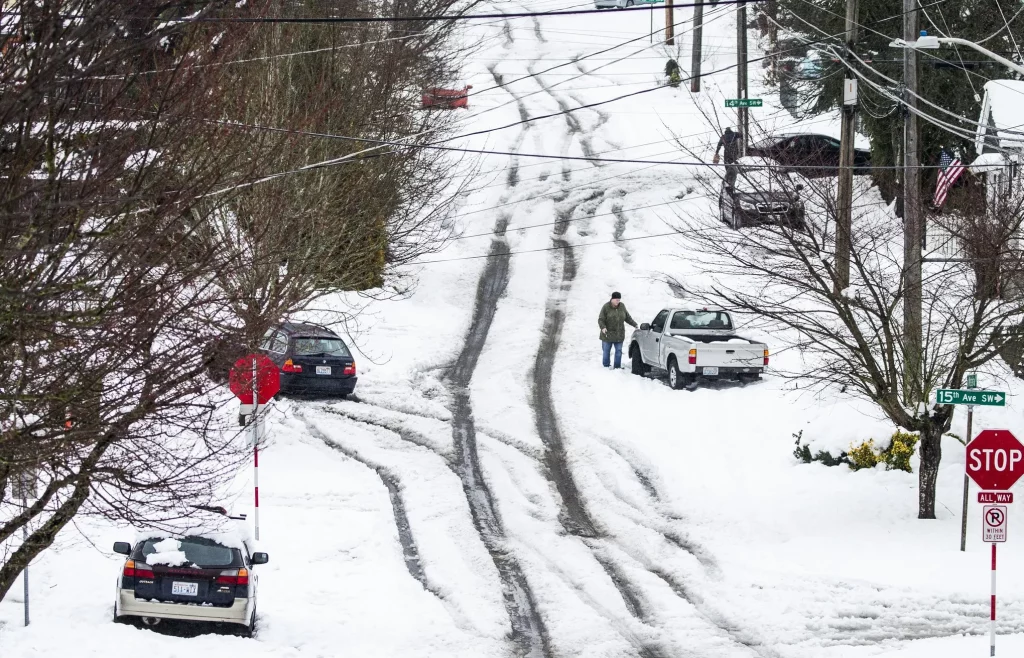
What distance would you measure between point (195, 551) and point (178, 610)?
694 millimetres

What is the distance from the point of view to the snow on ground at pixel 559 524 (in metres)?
15.0

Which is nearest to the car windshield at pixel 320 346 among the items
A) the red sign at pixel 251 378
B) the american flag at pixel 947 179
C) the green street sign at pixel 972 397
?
the red sign at pixel 251 378

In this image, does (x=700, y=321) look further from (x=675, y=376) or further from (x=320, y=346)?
(x=320, y=346)

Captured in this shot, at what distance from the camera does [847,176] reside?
21.6 metres

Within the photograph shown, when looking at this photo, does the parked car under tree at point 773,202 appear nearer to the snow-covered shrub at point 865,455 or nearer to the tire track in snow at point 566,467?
the snow-covered shrub at point 865,455

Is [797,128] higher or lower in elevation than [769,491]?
higher

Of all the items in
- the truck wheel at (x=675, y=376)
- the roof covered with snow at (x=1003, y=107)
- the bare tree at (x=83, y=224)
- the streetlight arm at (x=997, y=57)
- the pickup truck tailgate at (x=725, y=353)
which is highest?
the roof covered with snow at (x=1003, y=107)

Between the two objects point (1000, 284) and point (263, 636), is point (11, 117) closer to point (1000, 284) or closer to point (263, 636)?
point (263, 636)

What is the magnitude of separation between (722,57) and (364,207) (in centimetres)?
4507

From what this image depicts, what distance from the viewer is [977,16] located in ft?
128

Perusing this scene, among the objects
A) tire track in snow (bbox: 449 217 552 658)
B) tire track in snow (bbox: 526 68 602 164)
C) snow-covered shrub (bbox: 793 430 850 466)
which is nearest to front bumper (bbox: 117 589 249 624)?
tire track in snow (bbox: 449 217 552 658)

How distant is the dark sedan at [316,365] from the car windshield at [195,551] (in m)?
11.0

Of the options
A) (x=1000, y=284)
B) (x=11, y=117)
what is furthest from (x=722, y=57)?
(x=11, y=117)

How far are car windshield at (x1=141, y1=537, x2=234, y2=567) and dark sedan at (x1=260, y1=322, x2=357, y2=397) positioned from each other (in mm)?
10989
